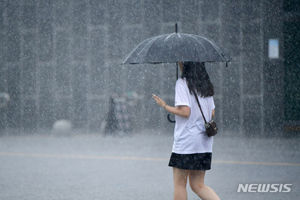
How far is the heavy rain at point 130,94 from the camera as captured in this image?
933 cm

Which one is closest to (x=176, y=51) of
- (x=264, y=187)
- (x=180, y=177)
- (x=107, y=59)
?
(x=180, y=177)

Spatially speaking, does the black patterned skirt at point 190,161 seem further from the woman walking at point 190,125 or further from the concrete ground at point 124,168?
the concrete ground at point 124,168

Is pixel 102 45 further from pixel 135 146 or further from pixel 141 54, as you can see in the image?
pixel 141 54

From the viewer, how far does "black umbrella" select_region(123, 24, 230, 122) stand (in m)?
5.26

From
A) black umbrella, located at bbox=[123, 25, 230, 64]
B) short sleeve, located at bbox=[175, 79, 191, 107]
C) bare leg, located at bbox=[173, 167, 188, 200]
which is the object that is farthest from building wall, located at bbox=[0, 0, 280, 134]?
short sleeve, located at bbox=[175, 79, 191, 107]

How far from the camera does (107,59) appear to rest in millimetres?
17750

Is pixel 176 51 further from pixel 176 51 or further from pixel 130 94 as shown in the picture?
pixel 130 94

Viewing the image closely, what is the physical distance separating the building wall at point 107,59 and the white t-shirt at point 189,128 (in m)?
10.9

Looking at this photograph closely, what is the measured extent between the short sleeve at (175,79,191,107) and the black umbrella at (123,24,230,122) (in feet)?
0.90

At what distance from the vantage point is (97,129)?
1761 cm

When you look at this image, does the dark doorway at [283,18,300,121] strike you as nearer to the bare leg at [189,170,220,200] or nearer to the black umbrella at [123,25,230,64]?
the black umbrella at [123,25,230,64]

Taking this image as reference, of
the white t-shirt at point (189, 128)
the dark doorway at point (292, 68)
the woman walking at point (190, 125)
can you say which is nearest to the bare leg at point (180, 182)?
the woman walking at point (190, 125)

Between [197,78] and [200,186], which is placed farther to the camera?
[200,186]

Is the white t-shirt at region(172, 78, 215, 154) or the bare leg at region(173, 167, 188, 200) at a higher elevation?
the white t-shirt at region(172, 78, 215, 154)
